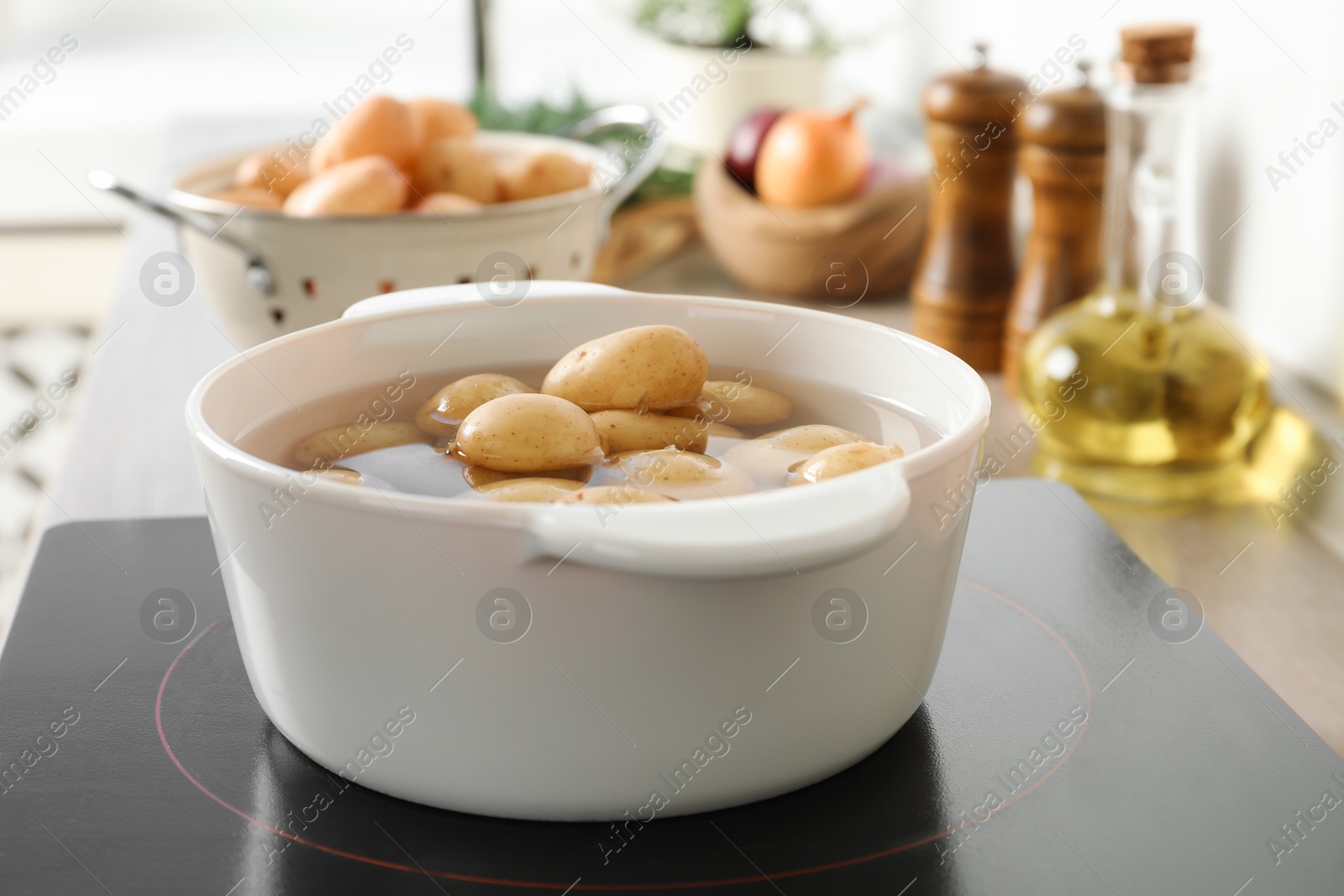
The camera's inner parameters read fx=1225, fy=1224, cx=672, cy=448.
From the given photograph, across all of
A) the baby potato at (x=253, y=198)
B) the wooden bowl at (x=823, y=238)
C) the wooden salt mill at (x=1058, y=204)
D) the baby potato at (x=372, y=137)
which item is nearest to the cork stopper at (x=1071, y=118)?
the wooden salt mill at (x=1058, y=204)

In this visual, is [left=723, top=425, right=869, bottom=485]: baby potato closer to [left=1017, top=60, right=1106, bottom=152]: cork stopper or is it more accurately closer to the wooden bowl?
[left=1017, top=60, right=1106, bottom=152]: cork stopper

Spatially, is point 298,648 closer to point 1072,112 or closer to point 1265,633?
point 1265,633

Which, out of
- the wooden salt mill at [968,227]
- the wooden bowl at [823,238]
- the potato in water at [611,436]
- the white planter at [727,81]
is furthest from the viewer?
the white planter at [727,81]

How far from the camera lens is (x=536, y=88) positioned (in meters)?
2.51

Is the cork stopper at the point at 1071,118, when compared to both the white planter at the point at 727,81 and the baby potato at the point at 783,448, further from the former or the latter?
the white planter at the point at 727,81

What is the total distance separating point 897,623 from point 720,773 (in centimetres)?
7

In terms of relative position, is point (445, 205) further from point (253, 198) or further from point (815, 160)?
point (815, 160)

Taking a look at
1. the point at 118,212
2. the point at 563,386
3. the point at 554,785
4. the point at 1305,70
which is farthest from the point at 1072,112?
the point at 118,212

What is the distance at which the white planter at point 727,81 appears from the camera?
1.50m

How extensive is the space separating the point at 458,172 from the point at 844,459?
585 millimetres

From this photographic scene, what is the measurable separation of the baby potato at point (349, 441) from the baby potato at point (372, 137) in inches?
18.8

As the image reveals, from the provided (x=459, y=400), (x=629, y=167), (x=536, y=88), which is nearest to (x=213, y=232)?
(x=629, y=167)

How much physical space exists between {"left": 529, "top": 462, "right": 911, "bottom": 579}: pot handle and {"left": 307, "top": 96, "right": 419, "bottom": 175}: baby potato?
2.11ft

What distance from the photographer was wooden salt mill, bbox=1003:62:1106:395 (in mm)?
885
